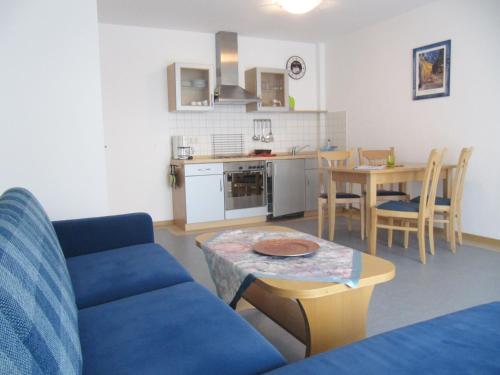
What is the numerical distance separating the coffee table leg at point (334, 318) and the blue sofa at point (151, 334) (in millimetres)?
448

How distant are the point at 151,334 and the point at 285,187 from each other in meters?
4.20

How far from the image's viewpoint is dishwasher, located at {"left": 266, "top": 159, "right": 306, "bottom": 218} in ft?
17.5

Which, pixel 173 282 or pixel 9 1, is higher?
pixel 9 1

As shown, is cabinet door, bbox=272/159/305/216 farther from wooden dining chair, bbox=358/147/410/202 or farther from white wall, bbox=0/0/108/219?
white wall, bbox=0/0/108/219

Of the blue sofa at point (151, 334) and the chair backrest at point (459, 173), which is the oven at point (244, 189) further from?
the blue sofa at point (151, 334)

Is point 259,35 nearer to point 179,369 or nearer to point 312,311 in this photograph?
point 312,311

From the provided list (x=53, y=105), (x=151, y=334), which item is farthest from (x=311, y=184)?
(x=151, y=334)

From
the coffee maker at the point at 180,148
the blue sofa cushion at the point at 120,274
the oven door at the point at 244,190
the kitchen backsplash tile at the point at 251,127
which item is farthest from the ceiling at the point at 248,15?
the blue sofa cushion at the point at 120,274

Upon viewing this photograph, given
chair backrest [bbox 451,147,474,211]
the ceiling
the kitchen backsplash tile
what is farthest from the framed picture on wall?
the kitchen backsplash tile

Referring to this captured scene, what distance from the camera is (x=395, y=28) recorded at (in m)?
4.89

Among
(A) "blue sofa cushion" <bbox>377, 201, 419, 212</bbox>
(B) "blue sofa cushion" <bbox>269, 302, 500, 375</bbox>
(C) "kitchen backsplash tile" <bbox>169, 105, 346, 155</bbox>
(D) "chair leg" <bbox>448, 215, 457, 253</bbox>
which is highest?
(C) "kitchen backsplash tile" <bbox>169, 105, 346, 155</bbox>

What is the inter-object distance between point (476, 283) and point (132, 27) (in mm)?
4505

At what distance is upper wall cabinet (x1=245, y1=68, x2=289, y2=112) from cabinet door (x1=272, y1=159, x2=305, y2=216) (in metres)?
0.81

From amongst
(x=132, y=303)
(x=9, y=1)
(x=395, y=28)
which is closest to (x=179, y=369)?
(x=132, y=303)
